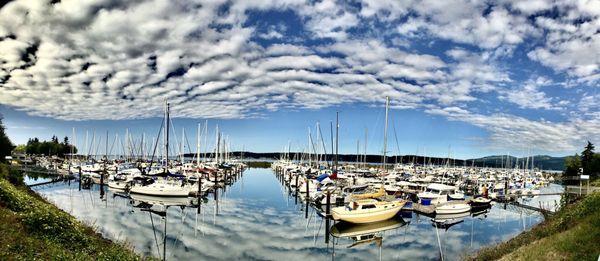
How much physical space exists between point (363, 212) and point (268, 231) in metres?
9.98

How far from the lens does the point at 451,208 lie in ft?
165

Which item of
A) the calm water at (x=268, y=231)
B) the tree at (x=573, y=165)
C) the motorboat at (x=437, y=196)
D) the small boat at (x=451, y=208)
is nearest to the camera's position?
the calm water at (x=268, y=231)

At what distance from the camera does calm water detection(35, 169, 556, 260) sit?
101ft

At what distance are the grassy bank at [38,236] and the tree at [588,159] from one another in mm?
117995

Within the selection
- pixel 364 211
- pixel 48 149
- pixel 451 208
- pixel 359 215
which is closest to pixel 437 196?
pixel 451 208

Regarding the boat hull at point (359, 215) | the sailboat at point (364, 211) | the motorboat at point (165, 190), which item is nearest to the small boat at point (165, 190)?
the motorboat at point (165, 190)

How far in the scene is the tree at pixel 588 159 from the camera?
102231 mm

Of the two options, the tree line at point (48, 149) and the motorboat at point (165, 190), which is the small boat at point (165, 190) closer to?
the motorboat at point (165, 190)

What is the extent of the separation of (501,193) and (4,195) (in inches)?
2967

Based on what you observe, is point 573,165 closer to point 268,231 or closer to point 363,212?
point 363,212

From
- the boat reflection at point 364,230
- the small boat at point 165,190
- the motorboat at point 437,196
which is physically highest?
the motorboat at point 437,196

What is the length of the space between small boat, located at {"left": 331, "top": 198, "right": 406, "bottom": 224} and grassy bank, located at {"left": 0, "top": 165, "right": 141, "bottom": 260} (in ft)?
78.5

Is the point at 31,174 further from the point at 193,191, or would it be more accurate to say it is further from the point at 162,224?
the point at 162,224

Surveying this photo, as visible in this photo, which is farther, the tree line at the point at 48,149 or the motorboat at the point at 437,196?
the tree line at the point at 48,149
